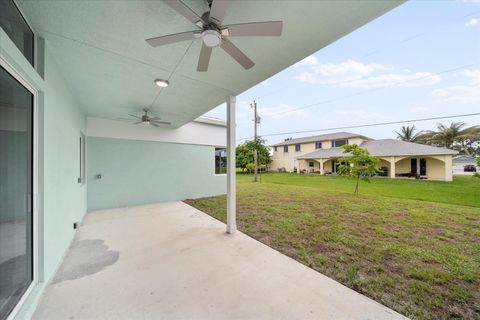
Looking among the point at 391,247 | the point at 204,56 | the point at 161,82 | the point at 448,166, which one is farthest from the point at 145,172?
the point at 448,166

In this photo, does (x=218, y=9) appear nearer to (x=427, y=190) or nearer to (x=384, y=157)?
(x=427, y=190)

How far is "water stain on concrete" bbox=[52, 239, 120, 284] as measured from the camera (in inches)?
82.8

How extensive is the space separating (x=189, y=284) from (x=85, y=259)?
170 cm

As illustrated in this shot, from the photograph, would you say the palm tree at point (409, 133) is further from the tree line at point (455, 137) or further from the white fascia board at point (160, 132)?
the white fascia board at point (160, 132)

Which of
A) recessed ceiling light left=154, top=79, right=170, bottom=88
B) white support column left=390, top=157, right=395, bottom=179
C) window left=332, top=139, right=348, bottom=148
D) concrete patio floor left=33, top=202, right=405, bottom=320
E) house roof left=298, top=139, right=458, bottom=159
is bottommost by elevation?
concrete patio floor left=33, top=202, right=405, bottom=320

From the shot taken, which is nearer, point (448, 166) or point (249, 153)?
point (448, 166)

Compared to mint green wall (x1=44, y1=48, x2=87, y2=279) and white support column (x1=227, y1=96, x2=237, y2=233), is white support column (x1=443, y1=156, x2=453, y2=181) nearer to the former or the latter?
white support column (x1=227, y1=96, x2=237, y2=233)

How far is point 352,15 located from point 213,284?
301 centimetres

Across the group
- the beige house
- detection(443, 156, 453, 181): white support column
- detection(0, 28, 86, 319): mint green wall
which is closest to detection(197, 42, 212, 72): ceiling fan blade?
detection(0, 28, 86, 319): mint green wall

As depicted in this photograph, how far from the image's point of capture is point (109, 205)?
511 centimetres

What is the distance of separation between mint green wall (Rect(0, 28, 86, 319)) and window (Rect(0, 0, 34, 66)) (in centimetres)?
16

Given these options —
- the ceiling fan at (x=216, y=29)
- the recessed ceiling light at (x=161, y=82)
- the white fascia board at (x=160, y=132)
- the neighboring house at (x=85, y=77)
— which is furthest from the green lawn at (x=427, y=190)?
the recessed ceiling light at (x=161, y=82)

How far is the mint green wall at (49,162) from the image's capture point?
4.88 ft

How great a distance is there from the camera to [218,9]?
50.1 inches
